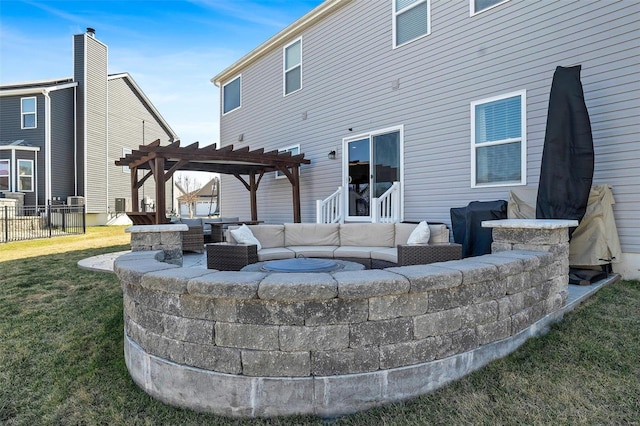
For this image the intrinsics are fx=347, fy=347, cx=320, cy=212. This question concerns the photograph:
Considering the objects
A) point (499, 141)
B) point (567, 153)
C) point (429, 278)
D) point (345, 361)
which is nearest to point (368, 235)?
point (499, 141)

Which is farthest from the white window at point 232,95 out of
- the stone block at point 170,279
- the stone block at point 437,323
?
the stone block at point 437,323

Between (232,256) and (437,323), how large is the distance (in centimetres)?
317

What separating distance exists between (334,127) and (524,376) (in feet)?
22.1

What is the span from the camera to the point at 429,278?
7.38ft

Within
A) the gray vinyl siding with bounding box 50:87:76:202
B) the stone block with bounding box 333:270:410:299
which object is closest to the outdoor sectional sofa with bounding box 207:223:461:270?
the stone block with bounding box 333:270:410:299

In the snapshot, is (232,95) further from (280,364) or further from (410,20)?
(280,364)

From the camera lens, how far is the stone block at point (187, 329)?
218cm

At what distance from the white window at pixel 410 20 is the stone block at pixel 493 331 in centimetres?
571

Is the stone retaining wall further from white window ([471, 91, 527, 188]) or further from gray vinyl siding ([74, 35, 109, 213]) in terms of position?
gray vinyl siding ([74, 35, 109, 213])

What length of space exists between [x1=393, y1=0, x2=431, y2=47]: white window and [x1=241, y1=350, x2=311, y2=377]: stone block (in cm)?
646

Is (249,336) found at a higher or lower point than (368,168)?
lower

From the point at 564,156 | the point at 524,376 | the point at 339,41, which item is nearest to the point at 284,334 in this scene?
the point at 524,376

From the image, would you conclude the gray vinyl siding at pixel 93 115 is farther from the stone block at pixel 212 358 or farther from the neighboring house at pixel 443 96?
the stone block at pixel 212 358

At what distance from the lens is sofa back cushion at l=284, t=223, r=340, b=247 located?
5.88 meters
